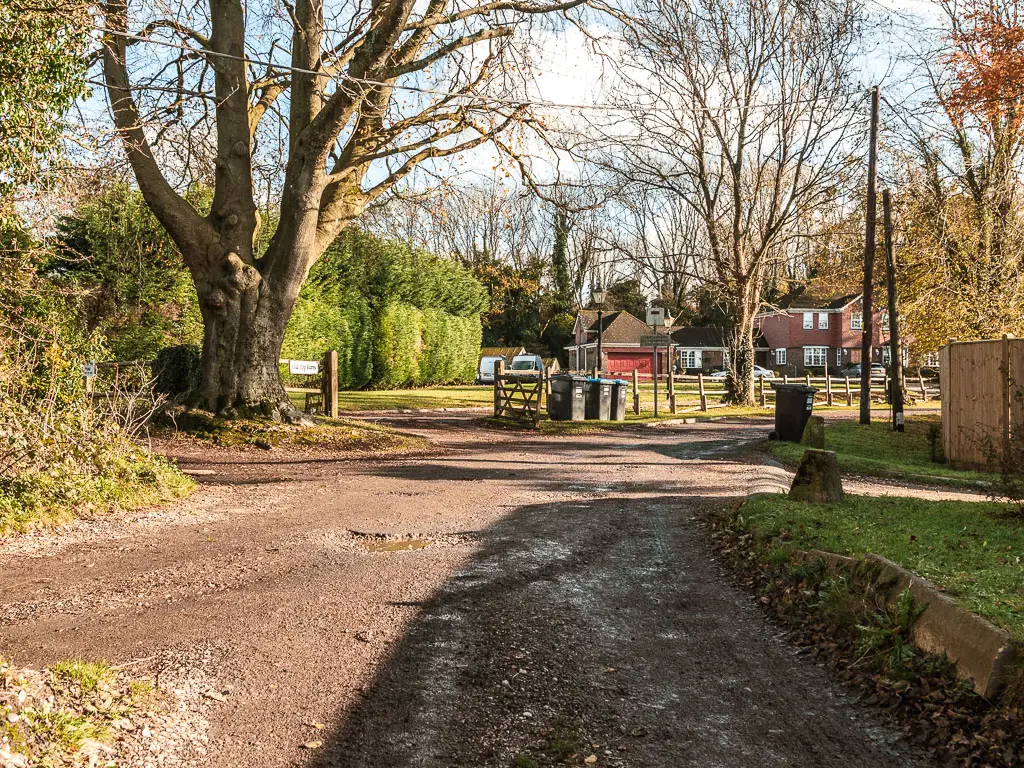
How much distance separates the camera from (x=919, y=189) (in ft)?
96.3

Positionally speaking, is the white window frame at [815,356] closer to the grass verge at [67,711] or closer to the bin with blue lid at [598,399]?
the bin with blue lid at [598,399]

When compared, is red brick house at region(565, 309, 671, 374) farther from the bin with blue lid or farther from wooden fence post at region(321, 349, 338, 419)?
wooden fence post at region(321, 349, 338, 419)

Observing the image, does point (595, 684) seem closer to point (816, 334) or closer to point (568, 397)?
point (568, 397)

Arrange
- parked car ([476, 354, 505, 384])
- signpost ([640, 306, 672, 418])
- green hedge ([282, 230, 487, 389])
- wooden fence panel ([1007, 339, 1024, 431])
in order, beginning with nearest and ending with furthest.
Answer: wooden fence panel ([1007, 339, 1024, 431])
signpost ([640, 306, 672, 418])
green hedge ([282, 230, 487, 389])
parked car ([476, 354, 505, 384])

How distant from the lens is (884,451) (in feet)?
62.2

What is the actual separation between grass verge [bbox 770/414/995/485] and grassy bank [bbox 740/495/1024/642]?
5138 millimetres

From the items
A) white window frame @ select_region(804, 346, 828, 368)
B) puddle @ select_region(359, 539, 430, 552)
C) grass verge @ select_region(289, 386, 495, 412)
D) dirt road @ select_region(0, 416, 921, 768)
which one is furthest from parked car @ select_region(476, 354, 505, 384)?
puddle @ select_region(359, 539, 430, 552)

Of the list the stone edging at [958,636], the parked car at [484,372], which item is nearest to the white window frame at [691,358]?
the parked car at [484,372]

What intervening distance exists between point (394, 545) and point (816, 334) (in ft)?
249

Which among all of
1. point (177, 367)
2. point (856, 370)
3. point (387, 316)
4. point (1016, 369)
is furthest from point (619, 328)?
point (1016, 369)

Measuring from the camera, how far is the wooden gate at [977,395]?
14031 millimetres

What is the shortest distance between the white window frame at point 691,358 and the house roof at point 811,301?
10.5 m

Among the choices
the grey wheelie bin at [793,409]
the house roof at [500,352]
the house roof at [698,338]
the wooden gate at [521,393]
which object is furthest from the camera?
the house roof at [698,338]

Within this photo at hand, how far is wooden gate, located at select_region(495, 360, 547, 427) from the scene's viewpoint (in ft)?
73.6
